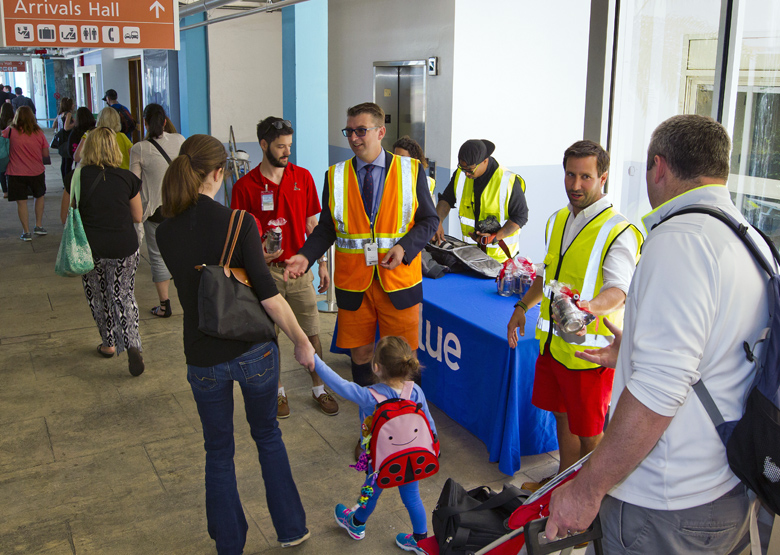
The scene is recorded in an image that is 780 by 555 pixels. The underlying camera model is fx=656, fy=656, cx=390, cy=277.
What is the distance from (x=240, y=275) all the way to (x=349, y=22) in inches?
301

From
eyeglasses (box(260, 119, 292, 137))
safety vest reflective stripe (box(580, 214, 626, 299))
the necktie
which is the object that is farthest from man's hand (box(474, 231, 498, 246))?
safety vest reflective stripe (box(580, 214, 626, 299))

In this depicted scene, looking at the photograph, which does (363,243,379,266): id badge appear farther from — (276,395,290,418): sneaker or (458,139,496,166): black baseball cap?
(458,139,496,166): black baseball cap

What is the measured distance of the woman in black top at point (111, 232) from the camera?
4.27 meters

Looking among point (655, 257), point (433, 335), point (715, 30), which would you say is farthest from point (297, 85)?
point (655, 257)

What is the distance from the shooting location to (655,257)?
4.87 feet

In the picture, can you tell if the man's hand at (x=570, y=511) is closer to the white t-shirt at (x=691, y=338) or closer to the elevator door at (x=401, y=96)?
the white t-shirt at (x=691, y=338)

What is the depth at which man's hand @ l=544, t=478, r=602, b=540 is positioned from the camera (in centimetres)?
155

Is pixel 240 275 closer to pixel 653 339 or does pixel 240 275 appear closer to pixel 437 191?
pixel 653 339

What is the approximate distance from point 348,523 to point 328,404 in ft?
4.01

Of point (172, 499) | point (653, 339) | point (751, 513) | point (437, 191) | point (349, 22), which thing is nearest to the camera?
point (653, 339)

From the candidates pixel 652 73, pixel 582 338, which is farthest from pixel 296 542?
pixel 652 73

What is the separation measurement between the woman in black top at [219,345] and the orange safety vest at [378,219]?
858 mm

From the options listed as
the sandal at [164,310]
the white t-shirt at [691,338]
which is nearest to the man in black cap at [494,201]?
the sandal at [164,310]

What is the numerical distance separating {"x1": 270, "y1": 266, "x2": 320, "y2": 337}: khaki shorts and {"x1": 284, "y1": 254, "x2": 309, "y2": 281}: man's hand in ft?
2.01
